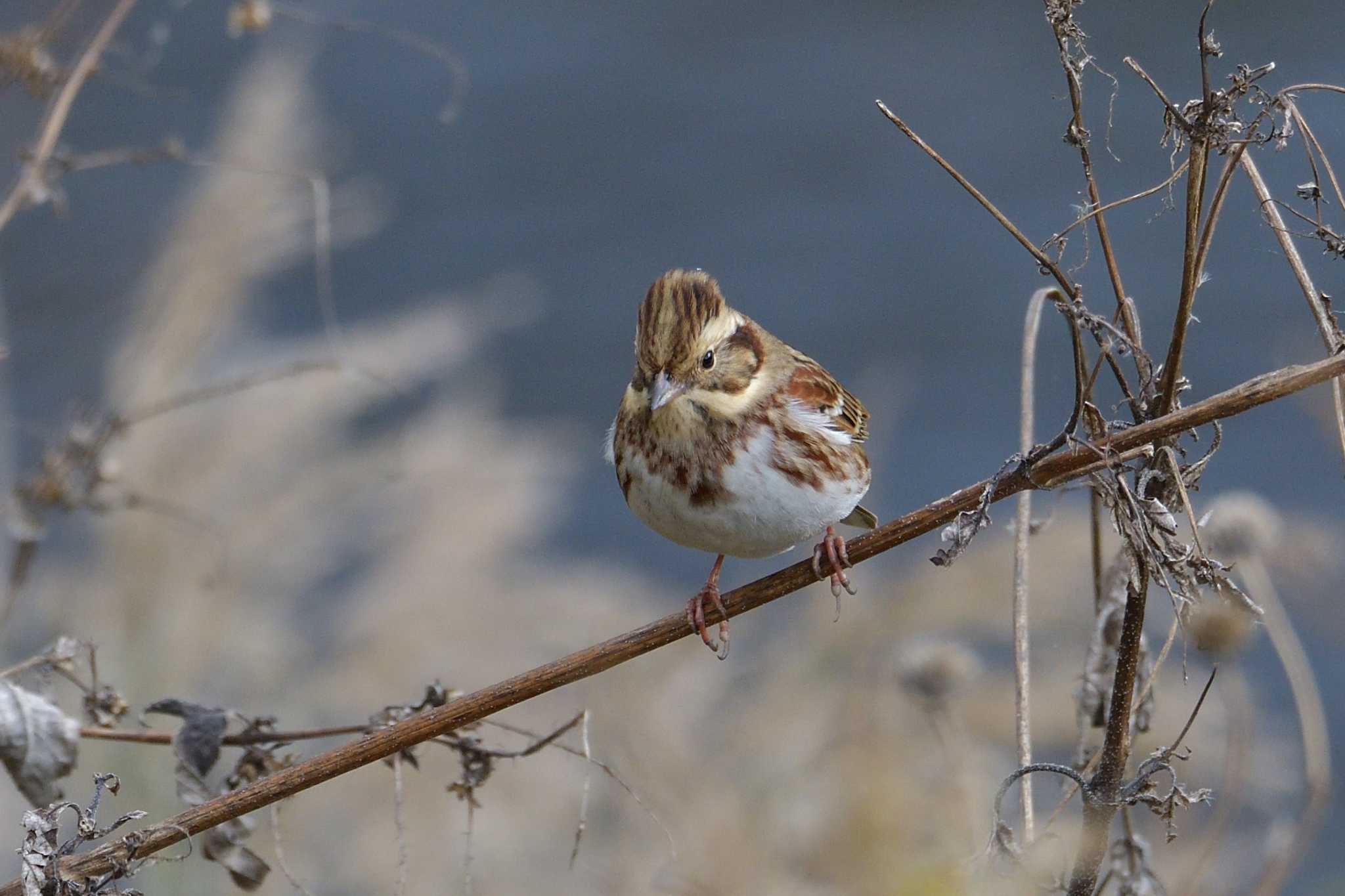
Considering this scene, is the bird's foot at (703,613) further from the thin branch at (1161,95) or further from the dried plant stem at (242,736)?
the thin branch at (1161,95)

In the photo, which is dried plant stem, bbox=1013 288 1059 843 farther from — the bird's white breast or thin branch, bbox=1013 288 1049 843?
the bird's white breast

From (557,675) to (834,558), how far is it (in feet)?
2.71

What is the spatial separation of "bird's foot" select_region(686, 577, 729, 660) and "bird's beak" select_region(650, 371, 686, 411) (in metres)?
0.32

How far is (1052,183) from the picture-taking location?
8070 millimetres

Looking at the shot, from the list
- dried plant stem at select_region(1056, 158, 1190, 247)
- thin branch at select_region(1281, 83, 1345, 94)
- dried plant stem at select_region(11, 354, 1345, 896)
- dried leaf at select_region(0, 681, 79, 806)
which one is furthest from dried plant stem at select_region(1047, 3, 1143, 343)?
dried leaf at select_region(0, 681, 79, 806)

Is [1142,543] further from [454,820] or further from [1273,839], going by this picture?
[454,820]

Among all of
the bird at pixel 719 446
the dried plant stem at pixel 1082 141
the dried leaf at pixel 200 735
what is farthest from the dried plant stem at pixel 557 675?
the bird at pixel 719 446

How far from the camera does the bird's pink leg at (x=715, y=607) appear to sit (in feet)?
7.04

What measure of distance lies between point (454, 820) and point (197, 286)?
1892 millimetres

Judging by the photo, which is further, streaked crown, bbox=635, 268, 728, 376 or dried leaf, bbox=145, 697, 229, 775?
streaked crown, bbox=635, 268, 728, 376

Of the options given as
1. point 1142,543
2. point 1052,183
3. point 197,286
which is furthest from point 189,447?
point 1052,183

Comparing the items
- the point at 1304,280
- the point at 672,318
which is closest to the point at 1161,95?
the point at 1304,280

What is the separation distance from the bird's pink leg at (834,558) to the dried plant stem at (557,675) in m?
0.55

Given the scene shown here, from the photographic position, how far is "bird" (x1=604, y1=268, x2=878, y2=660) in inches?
95.1
